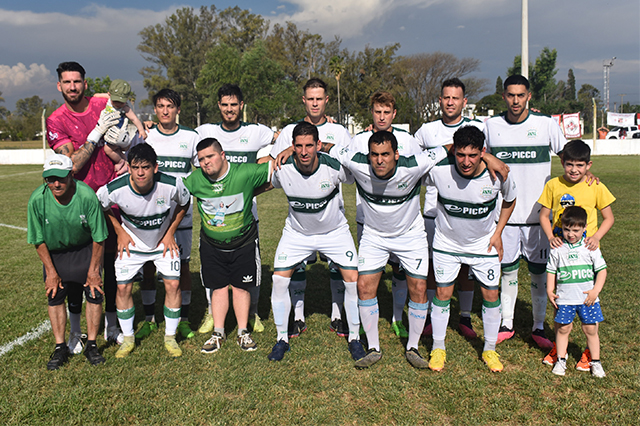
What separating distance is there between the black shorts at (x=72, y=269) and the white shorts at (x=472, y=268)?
3.38 meters

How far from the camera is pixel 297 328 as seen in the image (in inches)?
198

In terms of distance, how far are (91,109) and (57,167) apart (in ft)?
3.58

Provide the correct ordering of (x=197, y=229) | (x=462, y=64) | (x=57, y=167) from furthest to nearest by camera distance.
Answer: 1. (x=462, y=64)
2. (x=197, y=229)
3. (x=57, y=167)

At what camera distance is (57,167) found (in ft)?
12.8

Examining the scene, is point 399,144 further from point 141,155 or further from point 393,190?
point 141,155

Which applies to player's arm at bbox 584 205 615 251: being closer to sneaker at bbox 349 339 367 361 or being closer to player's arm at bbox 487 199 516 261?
player's arm at bbox 487 199 516 261

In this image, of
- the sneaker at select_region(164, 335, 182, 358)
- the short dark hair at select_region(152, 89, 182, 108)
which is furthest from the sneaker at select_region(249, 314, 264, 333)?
the short dark hair at select_region(152, 89, 182, 108)

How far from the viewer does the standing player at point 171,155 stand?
4.98 m

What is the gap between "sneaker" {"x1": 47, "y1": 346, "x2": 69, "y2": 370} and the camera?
4.18 metres

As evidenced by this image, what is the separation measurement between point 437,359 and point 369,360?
65 centimetres

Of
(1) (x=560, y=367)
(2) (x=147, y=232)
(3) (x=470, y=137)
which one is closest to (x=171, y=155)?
(2) (x=147, y=232)

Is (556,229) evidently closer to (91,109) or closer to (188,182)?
(188,182)

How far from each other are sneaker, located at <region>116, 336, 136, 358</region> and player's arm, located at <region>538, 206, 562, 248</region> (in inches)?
169

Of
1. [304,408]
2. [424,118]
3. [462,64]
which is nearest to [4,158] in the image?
[304,408]
